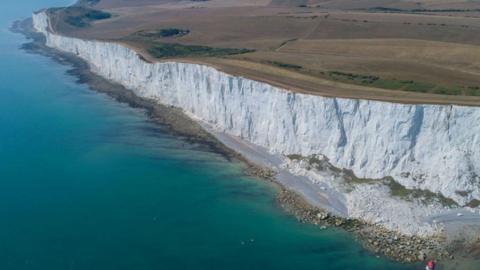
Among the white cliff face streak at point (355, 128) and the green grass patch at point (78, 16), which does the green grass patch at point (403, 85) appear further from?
the green grass patch at point (78, 16)

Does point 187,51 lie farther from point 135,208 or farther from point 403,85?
point 135,208

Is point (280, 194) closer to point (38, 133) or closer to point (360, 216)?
point (360, 216)

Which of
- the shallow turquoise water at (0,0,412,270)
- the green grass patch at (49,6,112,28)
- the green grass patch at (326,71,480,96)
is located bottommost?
the shallow turquoise water at (0,0,412,270)

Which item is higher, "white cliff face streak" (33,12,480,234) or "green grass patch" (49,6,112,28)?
"green grass patch" (49,6,112,28)

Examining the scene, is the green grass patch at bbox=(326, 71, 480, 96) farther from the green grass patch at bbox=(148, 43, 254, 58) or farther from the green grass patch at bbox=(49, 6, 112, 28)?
the green grass patch at bbox=(49, 6, 112, 28)

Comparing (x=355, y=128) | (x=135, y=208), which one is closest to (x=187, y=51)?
(x=355, y=128)

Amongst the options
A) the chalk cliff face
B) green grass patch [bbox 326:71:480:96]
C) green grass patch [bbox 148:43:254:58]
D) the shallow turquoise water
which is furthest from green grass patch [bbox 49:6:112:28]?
green grass patch [bbox 326:71:480:96]
